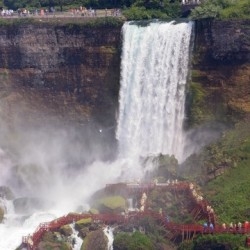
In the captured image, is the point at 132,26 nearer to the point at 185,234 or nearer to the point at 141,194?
the point at 141,194

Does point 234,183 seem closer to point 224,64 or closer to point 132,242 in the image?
point 132,242

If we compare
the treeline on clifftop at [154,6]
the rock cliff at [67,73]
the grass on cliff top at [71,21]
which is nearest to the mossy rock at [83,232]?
the rock cliff at [67,73]

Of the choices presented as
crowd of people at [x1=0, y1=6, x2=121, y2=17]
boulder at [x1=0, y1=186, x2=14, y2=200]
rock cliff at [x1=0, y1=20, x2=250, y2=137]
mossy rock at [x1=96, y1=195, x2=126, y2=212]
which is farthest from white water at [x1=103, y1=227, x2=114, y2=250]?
crowd of people at [x1=0, y1=6, x2=121, y2=17]

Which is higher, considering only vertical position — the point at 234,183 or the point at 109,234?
the point at 234,183

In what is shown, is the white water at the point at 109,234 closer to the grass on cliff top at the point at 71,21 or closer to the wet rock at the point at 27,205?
the wet rock at the point at 27,205

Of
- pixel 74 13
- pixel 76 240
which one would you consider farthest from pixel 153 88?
pixel 76 240

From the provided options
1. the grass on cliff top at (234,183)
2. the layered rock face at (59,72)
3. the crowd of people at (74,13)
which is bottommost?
the grass on cliff top at (234,183)
